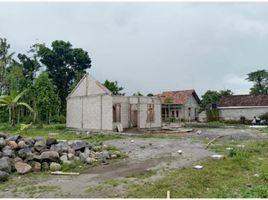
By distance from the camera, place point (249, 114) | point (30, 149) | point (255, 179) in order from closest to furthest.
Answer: point (255, 179) → point (30, 149) → point (249, 114)

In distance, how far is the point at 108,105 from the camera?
25812 mm

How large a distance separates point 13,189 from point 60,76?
38715mm

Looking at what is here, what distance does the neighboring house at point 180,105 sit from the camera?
143 feet

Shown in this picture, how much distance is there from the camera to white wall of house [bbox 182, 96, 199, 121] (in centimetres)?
4406

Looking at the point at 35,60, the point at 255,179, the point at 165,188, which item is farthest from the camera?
the point at 35,60

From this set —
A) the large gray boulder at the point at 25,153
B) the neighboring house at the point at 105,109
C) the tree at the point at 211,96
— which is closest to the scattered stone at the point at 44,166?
the large gray boulder at the point at 25,153

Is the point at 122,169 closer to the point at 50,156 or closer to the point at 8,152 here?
the point at 50,156

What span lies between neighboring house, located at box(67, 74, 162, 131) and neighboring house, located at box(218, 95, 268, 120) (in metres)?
15.3

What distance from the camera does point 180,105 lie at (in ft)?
144

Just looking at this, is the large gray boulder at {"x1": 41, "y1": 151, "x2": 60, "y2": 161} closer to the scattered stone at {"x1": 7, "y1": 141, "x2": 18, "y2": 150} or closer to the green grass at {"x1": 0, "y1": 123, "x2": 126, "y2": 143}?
the scattered stone at {"x1": 7, "y1": 141, "x2": 18, "y2": 150}

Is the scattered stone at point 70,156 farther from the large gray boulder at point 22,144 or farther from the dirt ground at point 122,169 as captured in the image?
the large gray boulder at point 22,144

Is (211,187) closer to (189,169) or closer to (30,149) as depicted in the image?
(189,169)

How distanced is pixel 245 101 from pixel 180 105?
8434 millimetres

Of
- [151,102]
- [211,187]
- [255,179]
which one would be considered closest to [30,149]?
[211,187]
